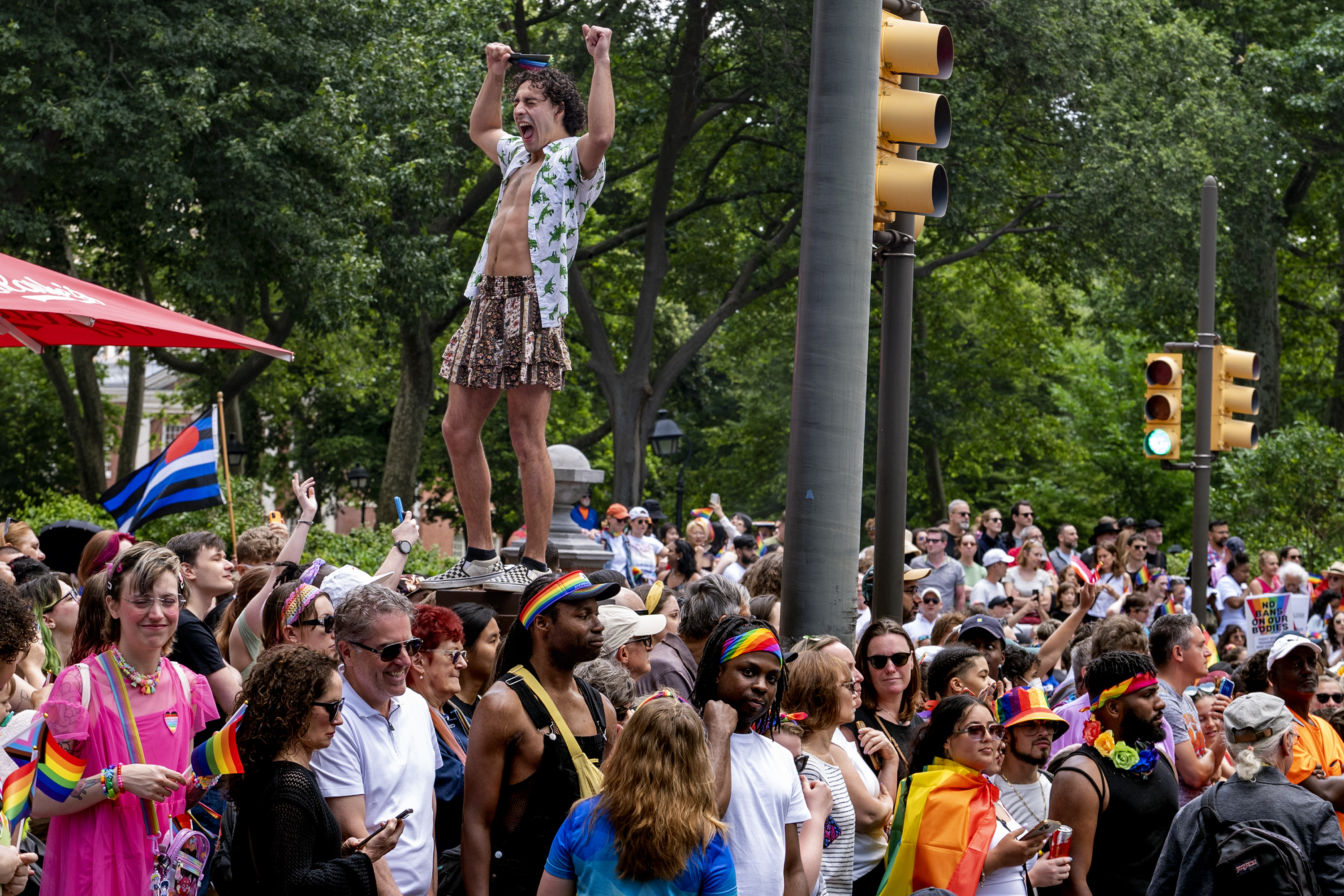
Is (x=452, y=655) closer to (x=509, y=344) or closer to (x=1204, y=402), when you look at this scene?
(x=509, y=344)

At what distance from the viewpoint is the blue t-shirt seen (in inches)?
140

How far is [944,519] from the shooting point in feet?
107

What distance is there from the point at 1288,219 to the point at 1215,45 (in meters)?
5.73

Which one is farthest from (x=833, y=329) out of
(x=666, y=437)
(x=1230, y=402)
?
(x=666, y=437)

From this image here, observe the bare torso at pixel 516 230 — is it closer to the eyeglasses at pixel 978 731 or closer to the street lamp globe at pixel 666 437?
the eyeglasses at pixel 978 731

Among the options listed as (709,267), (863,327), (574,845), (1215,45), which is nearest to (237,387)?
(709,267)

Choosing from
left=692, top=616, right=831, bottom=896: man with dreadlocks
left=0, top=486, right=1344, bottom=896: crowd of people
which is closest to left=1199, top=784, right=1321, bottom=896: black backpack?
left=0, top=486, right=1344, bottom=896: crowd of people

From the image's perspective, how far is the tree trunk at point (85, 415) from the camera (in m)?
26.0

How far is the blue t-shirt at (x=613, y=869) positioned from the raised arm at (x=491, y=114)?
14.9ft

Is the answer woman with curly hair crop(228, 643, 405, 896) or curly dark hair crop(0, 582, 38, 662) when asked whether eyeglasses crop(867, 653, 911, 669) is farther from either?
curly dark hair crop(0, 582, 38, 662)

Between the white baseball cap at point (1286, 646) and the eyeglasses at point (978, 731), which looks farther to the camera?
the white baseball cap at point (1286, 646)

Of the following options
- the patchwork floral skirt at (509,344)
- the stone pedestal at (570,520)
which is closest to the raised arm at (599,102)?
the patchwork floral skirt at (509,344)

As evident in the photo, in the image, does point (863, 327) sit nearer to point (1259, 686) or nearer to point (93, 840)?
point (1259, 686)

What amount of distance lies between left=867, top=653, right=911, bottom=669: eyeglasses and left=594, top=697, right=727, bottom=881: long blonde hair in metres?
2.28
